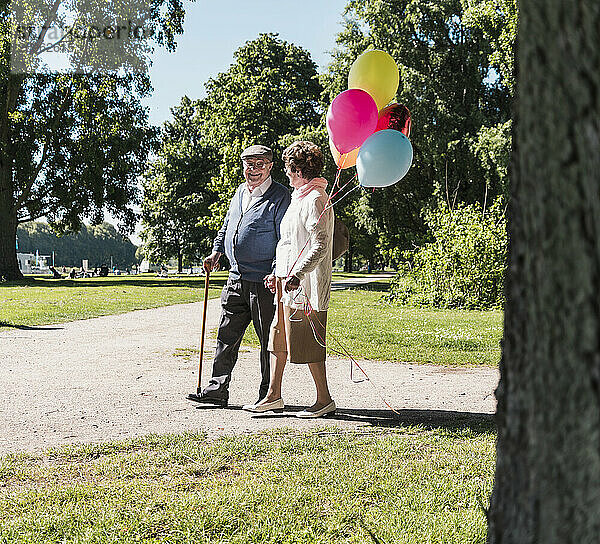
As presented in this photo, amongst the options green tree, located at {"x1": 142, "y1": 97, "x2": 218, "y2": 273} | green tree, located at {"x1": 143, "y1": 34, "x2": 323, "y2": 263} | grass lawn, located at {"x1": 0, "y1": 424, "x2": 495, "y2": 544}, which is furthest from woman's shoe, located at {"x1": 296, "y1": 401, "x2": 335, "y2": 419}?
green tree, located at {"x1": 142, "y1": 97, "x2": 218, "y2": 273}

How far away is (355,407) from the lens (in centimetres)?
630

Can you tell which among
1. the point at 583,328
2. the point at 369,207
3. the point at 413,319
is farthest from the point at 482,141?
the point at 583,328

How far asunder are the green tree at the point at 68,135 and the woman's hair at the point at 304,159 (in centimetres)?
2767

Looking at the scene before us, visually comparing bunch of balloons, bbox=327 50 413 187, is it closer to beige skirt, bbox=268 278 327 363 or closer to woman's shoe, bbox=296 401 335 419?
beige skirt, bbox=268 278 327 363

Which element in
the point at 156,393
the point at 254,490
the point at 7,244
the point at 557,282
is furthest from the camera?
the point at 7,244

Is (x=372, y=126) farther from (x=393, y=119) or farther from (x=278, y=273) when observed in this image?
(x=278, y=273)

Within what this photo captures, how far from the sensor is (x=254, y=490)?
3.86 metres

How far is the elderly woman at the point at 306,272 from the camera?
18.4 ft

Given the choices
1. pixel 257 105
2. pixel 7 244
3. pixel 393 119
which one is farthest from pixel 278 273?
pixel 7 244

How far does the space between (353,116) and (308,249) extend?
119cm

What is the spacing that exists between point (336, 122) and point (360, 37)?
983 inches

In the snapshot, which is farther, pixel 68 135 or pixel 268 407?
pixel 68 135

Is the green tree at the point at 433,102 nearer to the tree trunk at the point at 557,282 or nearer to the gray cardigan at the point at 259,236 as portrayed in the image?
the gray cardigan at the point at 259,236

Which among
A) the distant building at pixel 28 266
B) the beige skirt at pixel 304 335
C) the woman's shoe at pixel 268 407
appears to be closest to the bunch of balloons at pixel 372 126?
the beige skirt at pixel 304 335
